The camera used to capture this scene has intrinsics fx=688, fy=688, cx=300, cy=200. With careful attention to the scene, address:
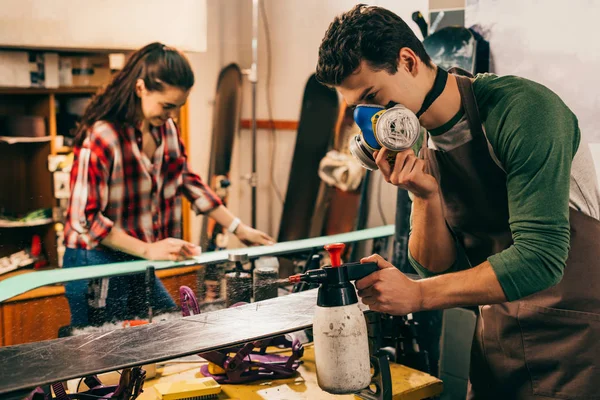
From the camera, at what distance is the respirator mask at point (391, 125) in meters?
1.31

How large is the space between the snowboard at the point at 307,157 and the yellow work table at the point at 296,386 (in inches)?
90.4

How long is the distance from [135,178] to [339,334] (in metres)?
1.79

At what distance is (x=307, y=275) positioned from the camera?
121 cm

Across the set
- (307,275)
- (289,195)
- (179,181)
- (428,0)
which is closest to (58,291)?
(179,181)

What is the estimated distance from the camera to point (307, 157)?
417 centimetres

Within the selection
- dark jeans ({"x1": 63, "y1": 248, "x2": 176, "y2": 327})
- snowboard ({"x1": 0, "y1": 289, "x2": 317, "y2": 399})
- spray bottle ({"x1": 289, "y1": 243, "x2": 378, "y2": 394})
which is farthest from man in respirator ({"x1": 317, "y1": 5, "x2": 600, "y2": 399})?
dark jeans ({"x1": 63, "y1": 248, "x2": 176, "y2": 327})

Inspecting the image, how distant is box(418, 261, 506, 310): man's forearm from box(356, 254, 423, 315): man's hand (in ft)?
0.07

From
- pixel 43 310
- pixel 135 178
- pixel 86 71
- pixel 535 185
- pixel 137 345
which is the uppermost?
pixel 86 71

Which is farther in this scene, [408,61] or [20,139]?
[20,139]

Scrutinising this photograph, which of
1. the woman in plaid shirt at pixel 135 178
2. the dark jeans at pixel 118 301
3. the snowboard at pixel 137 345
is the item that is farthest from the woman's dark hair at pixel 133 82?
the snowboard at pixel 137 345

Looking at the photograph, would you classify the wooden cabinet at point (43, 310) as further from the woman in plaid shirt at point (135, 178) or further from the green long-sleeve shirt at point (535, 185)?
the green long-sleeve shirt at point (535, 185)

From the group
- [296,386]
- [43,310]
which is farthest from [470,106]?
[43,310]

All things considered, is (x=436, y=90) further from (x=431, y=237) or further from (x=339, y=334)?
(x=339, y=334)

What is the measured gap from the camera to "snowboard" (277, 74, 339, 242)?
4.01 meters
